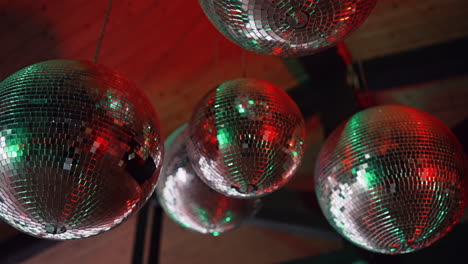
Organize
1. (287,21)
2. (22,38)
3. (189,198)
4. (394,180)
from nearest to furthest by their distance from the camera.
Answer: (287,21) < (394,180) < (189,198) < (22,38)

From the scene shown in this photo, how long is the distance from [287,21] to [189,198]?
0.77 meters

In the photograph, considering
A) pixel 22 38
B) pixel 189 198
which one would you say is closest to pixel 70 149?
pixel 189 198

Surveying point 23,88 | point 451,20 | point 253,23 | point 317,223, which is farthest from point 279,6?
point 317,223

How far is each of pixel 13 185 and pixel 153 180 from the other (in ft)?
0.79

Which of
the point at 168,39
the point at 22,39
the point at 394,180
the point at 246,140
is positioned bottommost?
the point at 394,180

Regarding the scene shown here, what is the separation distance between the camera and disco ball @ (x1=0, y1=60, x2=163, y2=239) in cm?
74

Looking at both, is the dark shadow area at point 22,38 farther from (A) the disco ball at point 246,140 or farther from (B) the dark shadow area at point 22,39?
(A) the disco ball at point 246,140

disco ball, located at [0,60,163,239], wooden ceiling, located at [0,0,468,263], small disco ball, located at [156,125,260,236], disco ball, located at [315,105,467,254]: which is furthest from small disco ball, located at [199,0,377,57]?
wooden ceiling, located at [0,0,468,263]

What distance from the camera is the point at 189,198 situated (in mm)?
1318

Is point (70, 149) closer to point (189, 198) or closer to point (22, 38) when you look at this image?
point (189, 198)

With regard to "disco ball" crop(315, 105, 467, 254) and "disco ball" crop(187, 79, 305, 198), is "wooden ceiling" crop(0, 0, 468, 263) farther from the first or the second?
"disco ball" crop(315, 105, 467, 254)

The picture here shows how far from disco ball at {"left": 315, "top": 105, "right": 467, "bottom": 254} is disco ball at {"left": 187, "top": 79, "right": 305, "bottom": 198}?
0.41 feet

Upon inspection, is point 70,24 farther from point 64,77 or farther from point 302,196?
point 302,196

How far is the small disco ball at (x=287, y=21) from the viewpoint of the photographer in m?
0.65
